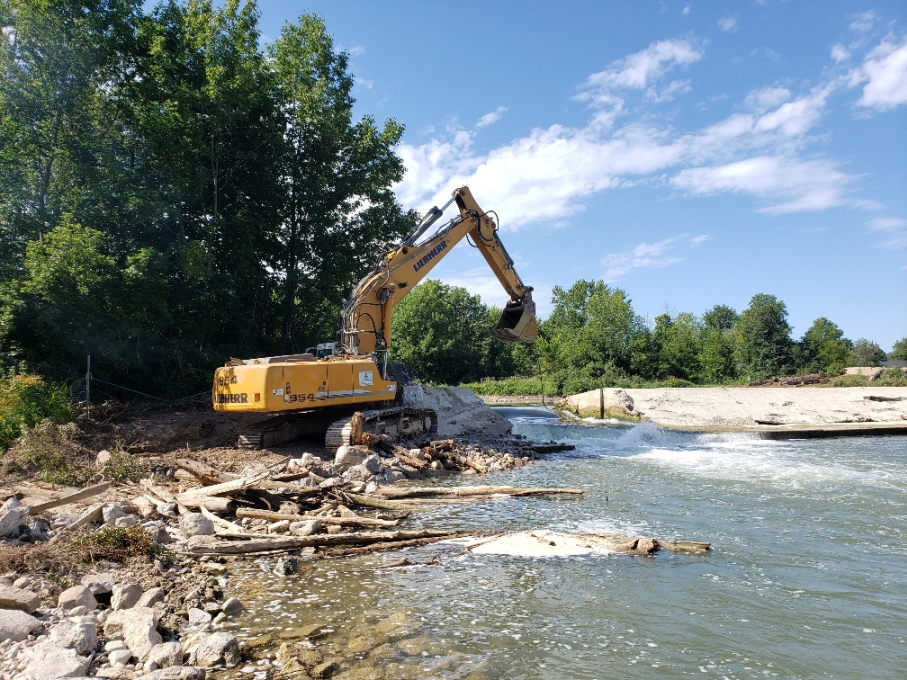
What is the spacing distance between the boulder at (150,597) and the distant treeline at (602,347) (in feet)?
108

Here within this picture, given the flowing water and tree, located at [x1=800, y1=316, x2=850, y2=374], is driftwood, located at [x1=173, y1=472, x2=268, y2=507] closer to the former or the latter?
the flowing water

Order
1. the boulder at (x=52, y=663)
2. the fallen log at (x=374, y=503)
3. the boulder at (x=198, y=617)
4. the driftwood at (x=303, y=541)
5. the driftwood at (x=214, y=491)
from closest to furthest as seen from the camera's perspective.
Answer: the boulder at (x=52, y=663), the boulder at (x=198, y=617), the driftwood at (x=303, y=541), the driftwood at (x=214, y=491), the fallen log at (x=374, y=503)

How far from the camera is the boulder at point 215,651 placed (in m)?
4.05

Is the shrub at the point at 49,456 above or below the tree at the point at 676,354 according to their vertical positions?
below

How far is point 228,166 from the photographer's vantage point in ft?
60.4

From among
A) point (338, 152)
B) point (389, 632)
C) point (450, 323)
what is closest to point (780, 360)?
point (450, 323)

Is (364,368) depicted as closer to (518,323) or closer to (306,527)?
(518,323)

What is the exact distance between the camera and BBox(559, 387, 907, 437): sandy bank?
827 inches

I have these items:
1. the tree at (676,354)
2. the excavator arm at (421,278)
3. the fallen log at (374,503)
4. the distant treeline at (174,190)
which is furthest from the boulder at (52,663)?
the tree at (676,354)

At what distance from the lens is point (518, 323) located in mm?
15062

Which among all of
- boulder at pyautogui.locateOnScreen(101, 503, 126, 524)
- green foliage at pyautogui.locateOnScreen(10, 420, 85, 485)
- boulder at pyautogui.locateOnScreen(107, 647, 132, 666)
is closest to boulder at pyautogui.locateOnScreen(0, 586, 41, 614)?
boulder at pyautogui.locateOnScreen(107, 647, 132, 666)

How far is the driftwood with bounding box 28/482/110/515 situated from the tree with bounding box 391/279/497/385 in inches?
1725

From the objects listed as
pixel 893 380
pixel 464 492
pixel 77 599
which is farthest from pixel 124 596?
pixel 893 380

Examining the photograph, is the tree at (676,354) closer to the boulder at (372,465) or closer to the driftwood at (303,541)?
the boulder at (372,465)
